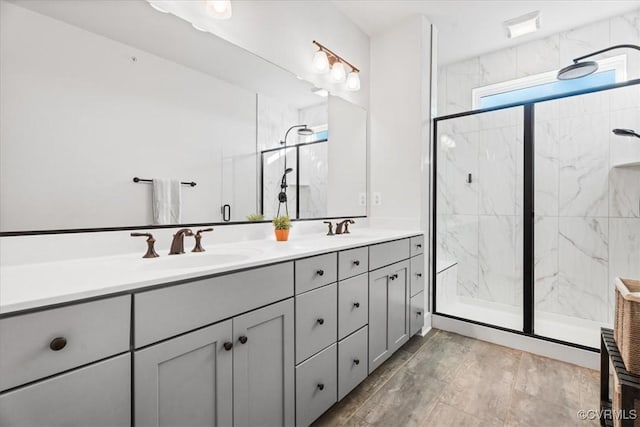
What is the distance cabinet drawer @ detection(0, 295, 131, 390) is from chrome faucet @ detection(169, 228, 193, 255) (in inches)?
21.8

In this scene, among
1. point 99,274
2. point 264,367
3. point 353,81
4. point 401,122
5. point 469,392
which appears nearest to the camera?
point 99,274

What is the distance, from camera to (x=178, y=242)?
133 centimetres

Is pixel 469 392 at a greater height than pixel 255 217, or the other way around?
pixel 255 217

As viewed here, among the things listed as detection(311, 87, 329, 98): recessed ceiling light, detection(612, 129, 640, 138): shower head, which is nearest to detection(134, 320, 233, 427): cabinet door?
detection(311, 87, 329, 98): recessed ceiling light

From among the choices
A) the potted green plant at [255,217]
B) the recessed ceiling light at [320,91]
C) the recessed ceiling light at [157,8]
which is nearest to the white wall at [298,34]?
the recessed ceiling light at [320,91]

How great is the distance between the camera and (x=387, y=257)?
1.91 metres

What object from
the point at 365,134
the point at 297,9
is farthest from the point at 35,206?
the point at 365,134

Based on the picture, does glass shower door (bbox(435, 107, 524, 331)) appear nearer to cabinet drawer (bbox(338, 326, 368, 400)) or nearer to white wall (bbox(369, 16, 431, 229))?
white wall (bbox(369, 16, 431, 229))

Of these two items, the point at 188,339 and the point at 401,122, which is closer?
the point at 188,339

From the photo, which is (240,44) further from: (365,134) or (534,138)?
(534,138)

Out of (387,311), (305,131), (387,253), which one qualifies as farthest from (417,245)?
(305,131)

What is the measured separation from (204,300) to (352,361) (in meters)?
0.99

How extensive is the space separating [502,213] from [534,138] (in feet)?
2.52

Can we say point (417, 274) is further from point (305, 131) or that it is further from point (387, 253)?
point (305, 131)
